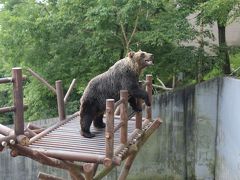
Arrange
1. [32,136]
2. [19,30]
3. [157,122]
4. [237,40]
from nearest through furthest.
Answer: [32,136] → [157,122] → [19,30] → [237,40]

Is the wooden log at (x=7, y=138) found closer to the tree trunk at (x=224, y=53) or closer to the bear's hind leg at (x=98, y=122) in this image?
the bear's hind leg at (x=98, y=122)

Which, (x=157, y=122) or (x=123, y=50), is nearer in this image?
(x=157, y=122)

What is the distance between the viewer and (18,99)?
12.0 feet

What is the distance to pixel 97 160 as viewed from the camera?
147 inches

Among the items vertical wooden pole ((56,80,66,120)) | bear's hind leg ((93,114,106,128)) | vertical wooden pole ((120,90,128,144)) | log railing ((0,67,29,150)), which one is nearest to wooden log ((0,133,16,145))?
log railing ((0,67,29,150))

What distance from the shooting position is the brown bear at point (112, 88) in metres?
4.74

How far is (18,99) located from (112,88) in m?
1.44

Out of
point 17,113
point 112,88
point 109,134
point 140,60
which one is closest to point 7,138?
point 17,113

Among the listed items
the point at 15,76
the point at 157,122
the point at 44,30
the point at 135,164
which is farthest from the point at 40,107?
the point at 15,76

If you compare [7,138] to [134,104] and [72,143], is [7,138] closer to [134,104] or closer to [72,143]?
[72,143]

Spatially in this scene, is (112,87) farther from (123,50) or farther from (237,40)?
(237,40)

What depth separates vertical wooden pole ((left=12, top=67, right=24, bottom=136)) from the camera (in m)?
3.63

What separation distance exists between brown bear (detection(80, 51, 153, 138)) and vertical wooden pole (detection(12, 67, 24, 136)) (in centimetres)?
109

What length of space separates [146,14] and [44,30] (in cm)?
195
